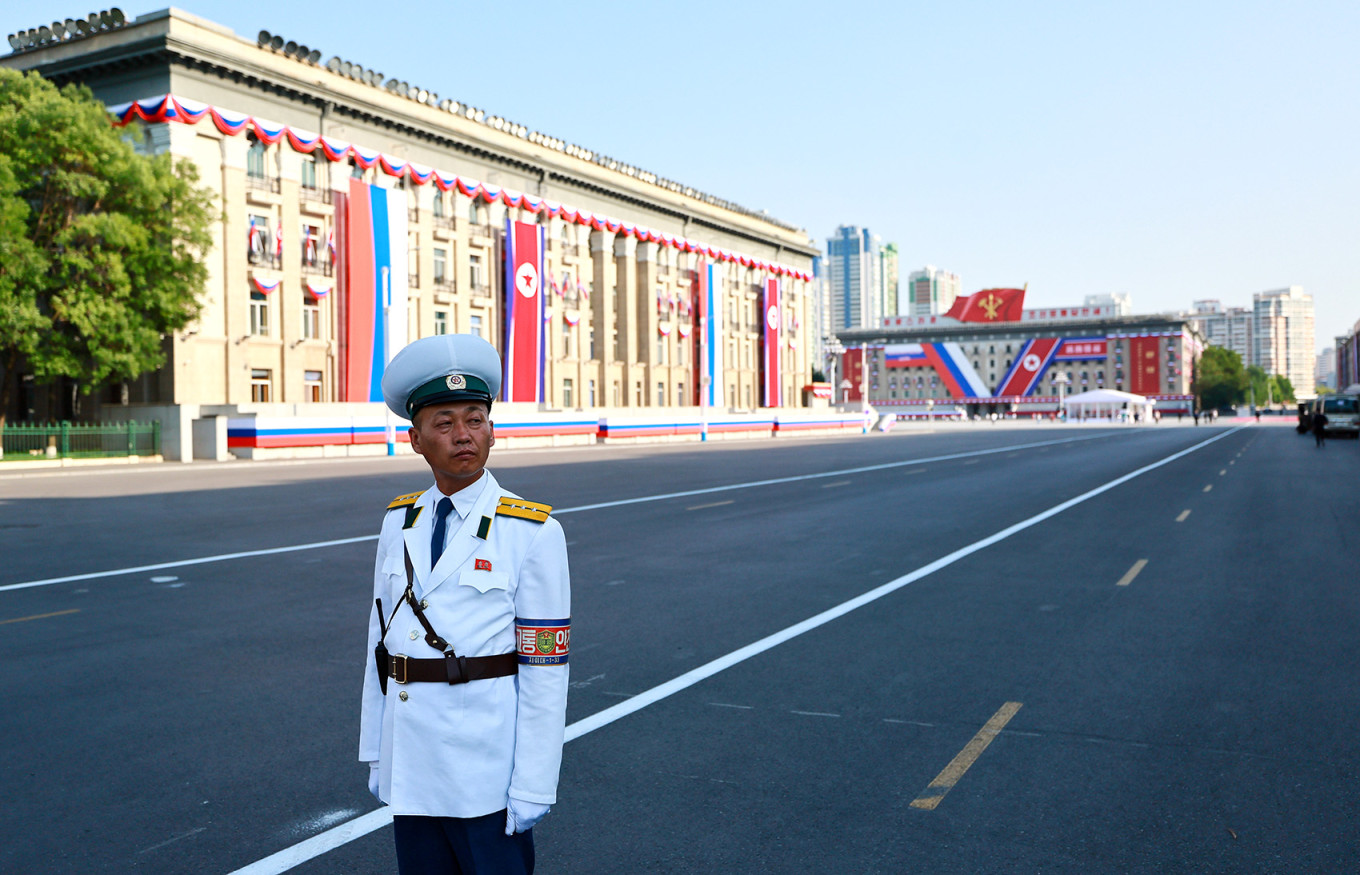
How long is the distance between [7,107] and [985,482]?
34.7 m

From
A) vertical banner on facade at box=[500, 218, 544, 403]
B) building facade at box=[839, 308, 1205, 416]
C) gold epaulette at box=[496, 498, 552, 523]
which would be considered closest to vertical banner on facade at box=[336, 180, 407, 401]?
vertical banner on facade at box=[500, 218, 544, 403]

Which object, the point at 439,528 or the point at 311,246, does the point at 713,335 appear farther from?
the point at 439,528

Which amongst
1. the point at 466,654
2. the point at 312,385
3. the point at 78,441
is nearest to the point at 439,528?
the point at 466,654

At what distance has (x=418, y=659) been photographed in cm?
262

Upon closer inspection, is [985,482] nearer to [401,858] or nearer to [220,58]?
[401,858]

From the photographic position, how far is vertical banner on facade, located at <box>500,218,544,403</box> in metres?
59.1

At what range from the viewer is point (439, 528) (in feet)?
8.84

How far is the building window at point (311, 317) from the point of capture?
48375mm

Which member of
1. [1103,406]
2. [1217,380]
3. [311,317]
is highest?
[1217,380]

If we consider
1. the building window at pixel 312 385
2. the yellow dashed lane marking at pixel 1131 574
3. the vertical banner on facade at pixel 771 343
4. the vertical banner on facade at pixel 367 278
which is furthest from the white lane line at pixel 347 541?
the vertical banner on facade at pixel 771 343

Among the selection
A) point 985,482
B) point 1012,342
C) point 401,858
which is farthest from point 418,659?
point 1012,342

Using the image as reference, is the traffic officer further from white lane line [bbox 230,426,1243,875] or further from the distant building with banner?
the distant building with banner

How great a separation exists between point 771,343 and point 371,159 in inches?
1785

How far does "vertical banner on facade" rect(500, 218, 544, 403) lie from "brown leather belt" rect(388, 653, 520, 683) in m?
55.9
